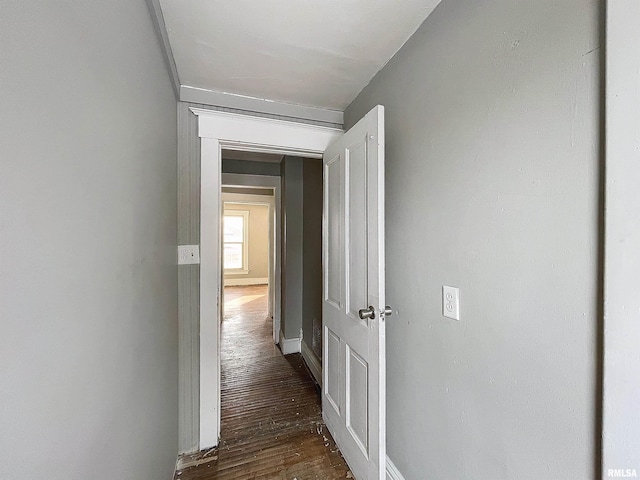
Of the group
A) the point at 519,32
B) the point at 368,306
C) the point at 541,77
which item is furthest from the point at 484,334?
the point at 519,32

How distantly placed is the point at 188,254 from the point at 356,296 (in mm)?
1015

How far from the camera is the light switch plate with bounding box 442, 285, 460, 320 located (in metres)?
1.05

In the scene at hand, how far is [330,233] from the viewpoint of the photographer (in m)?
1.86

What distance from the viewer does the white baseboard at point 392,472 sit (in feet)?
4.54

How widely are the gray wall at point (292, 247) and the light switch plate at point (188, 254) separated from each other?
4.92 ft

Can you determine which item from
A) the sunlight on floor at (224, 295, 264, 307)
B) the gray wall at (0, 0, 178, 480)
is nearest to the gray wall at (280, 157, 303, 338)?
the gray wall at (0, 0, 178, 480)

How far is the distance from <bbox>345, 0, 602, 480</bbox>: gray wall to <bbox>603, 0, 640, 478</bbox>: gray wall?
0.04m

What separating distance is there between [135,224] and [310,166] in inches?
87.4

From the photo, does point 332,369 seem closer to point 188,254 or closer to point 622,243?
point 188,254

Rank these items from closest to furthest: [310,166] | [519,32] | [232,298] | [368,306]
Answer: [519,32] < [368,306] < [310,166] < [232,298]

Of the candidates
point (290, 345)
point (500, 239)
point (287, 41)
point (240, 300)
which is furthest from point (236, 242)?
point (500, 239)

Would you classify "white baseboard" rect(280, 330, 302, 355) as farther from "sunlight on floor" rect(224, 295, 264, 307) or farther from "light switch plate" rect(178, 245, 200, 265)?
"sunlight on floor" rect(224, 295, 264, 307)

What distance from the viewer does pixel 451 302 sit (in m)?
1.07

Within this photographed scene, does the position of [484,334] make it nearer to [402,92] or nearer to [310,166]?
[402,92]
